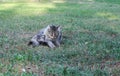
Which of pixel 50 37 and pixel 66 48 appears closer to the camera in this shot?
pixel 66 48

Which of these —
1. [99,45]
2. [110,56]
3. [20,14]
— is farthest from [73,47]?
[20,14]

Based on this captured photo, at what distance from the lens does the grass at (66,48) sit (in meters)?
9.12

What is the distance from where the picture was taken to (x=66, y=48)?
12547 millimetres

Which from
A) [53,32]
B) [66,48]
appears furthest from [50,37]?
[66,48]

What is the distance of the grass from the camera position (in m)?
9.12

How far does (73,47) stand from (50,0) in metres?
21.4

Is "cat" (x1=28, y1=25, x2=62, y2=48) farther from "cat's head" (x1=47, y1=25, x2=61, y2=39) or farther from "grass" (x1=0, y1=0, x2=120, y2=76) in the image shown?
"grass" (x1=0, y1=0, x2=120, y2=76)

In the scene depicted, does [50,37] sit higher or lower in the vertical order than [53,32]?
lower

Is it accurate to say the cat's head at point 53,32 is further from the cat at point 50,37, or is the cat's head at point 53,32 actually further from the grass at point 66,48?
the grass at point 66,48

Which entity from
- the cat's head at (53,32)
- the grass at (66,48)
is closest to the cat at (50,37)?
the cat's head at (53,32)

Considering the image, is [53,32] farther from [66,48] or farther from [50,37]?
[66,48]

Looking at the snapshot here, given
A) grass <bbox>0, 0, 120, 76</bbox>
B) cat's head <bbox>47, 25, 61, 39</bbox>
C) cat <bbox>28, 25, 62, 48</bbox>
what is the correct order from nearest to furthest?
grass <bbox>0, 0, 120, 76</bbox>
cat <bbox>28, 25, 62, 48</bbox>
cat's head <bbox>47, 25, 61, 39</bbox>

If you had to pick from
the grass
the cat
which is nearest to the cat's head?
the cat

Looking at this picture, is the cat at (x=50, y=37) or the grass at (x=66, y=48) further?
the cat at (x=50, y=37)
